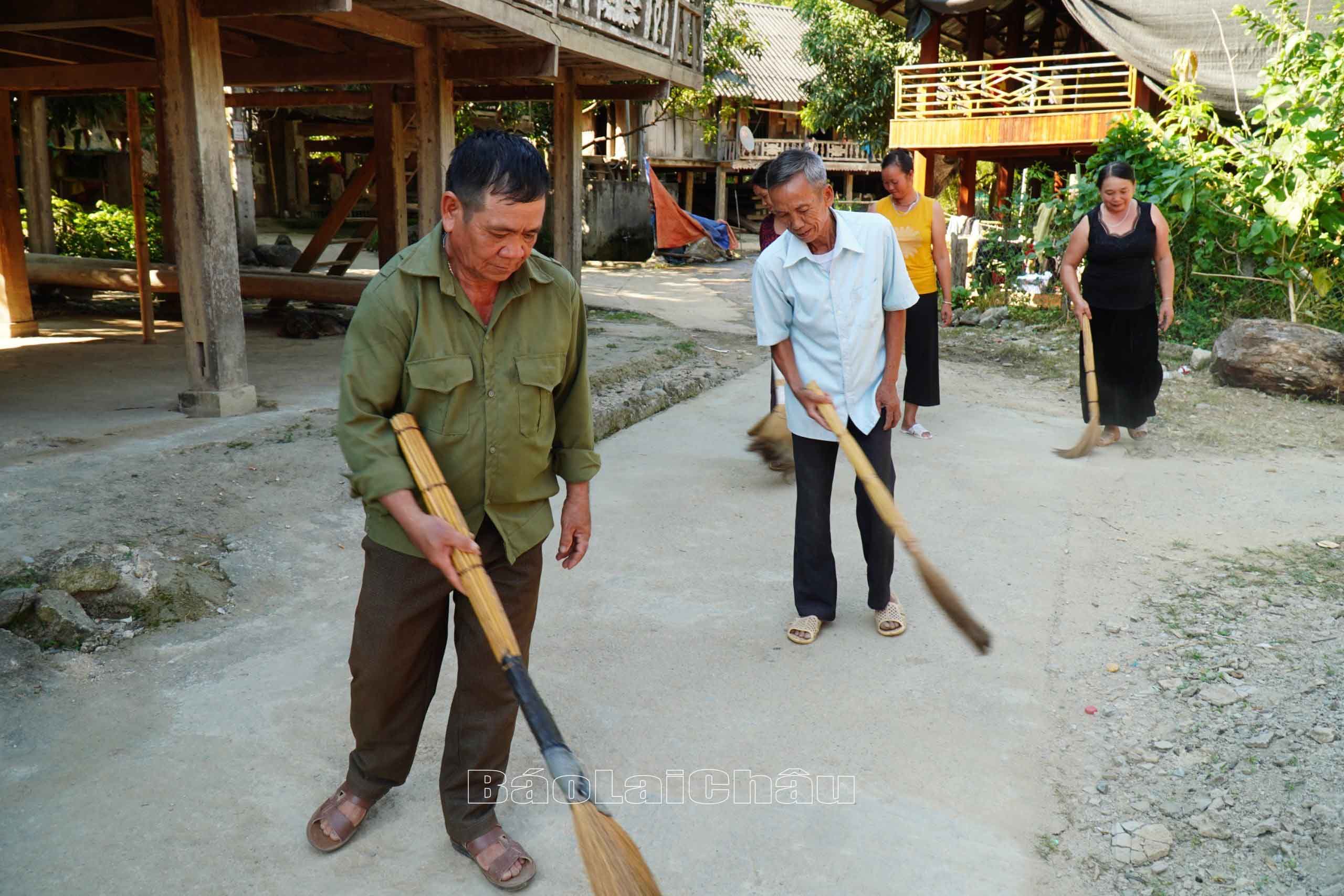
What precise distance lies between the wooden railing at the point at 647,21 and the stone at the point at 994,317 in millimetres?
4068

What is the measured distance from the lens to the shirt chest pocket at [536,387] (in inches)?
93.1

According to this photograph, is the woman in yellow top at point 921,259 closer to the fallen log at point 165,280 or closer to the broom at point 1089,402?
the broom at point 1089,402

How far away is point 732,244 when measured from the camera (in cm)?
2358

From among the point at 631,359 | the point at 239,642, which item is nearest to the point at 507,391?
the point at 239,642

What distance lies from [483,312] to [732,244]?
71.2 ft

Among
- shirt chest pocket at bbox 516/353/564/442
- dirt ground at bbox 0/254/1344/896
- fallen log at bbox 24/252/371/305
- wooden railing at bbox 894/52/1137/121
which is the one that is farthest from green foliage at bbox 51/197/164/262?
shirt chest pocket at bbox 516/353/564/442

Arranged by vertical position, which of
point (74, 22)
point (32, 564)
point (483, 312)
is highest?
point (74, 22)

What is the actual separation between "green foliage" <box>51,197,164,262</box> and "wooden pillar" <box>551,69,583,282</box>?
6.82m

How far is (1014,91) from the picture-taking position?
15.1 metres

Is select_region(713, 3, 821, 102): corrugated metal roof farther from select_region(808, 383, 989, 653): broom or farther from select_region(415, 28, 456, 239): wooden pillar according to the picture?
select_region(808, 383, 989, 653): broom

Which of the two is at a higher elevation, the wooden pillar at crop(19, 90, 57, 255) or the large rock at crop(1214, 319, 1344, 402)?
the wooden pillar at crop(19, 90, 57, 255)

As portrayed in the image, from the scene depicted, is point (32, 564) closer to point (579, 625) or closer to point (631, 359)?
point (579, 625)

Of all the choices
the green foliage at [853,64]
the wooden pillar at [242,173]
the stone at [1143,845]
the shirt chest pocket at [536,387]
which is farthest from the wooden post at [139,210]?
the green foliage at [853,64]

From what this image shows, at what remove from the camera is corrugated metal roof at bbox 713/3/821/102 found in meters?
28.5
